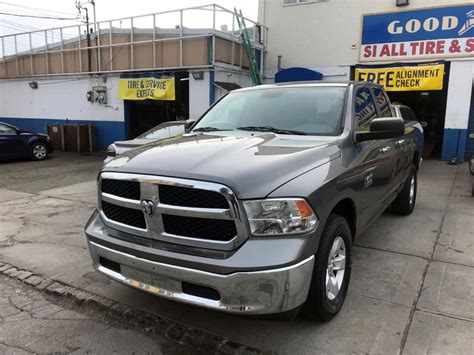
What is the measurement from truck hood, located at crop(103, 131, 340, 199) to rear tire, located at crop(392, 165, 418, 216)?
2.93 meters

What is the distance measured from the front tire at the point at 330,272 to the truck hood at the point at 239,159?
0.49 m

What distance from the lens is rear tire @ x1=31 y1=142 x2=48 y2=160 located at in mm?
12768

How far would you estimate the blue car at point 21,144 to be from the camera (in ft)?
39.7

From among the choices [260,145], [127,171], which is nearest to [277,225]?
[260,145]

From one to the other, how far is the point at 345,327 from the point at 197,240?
136cm

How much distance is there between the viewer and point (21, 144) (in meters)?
12.4

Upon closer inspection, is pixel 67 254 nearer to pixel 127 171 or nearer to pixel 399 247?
pixel 127 171

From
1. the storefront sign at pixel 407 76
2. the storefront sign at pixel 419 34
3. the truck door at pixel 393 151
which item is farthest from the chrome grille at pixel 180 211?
the storefront sign at pixel 419 34

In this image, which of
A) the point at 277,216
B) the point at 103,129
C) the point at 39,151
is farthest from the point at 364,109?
the point at 103,129

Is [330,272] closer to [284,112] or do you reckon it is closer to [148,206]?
[148,206]

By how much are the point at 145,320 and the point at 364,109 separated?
9.24ft

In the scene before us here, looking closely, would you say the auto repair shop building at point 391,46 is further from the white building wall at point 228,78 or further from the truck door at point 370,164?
the truck door at point 370,164

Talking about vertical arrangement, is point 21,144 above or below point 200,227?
below

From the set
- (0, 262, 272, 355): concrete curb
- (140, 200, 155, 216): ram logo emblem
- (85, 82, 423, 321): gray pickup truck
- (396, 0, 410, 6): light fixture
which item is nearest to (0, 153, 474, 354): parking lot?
(0, 262, 272, 355): concrete curb
